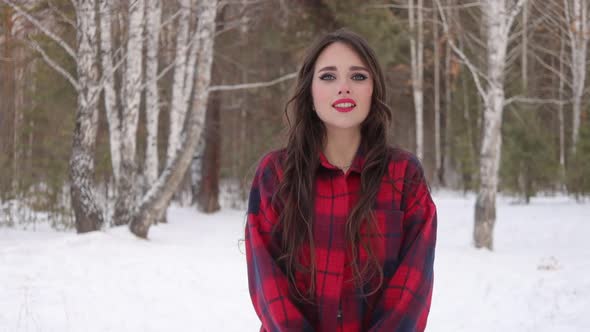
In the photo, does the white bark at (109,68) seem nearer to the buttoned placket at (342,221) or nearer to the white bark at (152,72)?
the white bark at (152,72)

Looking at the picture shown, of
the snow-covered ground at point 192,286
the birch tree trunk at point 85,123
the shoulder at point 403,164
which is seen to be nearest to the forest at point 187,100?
the birch tree trunk at point 85,123

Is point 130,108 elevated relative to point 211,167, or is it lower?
elevated

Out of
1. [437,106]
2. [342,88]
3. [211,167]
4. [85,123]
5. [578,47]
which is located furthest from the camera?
[437,106]

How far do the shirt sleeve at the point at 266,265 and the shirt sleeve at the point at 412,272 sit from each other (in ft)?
0.95

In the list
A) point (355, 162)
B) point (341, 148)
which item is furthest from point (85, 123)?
point (355, 162)

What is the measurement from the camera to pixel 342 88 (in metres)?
2.08

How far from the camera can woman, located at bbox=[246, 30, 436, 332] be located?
198 cm

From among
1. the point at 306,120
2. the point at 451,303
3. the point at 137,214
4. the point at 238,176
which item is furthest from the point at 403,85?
the point at 306,120

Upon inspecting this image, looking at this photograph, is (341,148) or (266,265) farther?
(341,148)

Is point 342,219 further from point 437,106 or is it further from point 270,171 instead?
point 437,106

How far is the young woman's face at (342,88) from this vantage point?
209 cm

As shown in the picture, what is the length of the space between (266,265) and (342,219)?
319mm

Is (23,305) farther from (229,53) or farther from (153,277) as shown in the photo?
(229,53)

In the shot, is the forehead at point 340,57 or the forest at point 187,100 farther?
the forest at point 187,100
